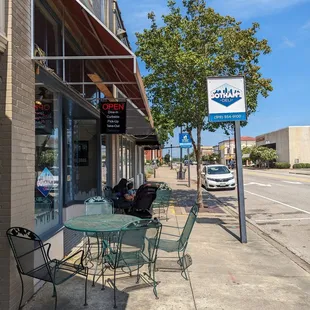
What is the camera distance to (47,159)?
5.64 metres

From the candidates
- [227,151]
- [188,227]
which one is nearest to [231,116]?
[188,227]

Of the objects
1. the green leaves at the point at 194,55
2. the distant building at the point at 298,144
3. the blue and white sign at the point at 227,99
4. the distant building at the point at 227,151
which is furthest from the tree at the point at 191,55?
the distant building at the point at 227,151

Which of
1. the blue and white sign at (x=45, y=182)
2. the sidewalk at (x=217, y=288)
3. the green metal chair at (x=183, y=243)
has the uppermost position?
the blue and white sign at (x=45, y=182)

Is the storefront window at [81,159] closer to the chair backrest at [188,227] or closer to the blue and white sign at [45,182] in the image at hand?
the blue and white sign at [45,182]

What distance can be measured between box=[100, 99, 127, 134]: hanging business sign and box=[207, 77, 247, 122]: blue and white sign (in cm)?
220

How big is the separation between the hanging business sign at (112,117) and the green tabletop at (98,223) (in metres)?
3.43

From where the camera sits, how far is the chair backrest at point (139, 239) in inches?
165

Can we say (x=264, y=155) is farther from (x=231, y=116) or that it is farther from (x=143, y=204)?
(x=231, y=116)

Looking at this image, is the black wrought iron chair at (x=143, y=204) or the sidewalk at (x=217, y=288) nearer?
the sidewalk at (x=217, y=288)

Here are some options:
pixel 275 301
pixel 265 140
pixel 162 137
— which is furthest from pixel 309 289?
pixel 265 140

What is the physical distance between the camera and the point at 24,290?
4.00m

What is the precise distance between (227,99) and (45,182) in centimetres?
419

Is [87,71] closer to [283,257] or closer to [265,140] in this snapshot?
[283,257]

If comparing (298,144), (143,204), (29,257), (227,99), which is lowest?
(29,257)
